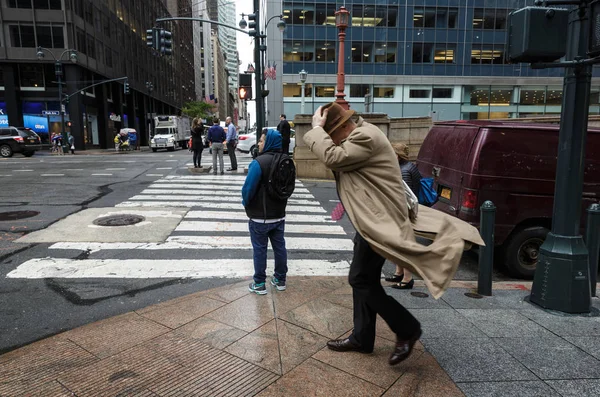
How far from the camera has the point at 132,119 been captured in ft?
197

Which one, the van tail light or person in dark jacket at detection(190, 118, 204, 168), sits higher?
person in dark jacket at detection(190, 118, 204, 168)

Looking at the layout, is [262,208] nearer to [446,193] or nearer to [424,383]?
[424,383]

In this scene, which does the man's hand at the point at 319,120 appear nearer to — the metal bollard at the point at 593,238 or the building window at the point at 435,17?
the metal bollard at the point at 593,238

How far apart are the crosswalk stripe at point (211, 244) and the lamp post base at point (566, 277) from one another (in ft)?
10.3

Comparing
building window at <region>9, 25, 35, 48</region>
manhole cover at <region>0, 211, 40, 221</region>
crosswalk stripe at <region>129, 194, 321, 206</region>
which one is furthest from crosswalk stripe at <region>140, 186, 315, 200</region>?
building window at <region>9, 25, 35, 48</region>

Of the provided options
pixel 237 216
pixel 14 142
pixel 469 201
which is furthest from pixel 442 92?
pixel 469 201

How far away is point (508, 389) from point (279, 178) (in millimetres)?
2717

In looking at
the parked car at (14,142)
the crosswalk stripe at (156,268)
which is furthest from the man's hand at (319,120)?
the parked car at (14,142)

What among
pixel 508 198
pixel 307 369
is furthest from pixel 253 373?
pixel 508 198

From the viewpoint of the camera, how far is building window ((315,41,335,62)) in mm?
47556

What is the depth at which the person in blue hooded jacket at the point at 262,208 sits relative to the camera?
446 cm

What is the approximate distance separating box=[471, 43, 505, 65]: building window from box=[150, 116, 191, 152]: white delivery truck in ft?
111

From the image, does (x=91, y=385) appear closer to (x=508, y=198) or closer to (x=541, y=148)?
(x=508, y=198)

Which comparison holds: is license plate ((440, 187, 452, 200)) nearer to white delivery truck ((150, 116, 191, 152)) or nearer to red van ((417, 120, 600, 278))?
red van ((417, 120, 600, 278))
